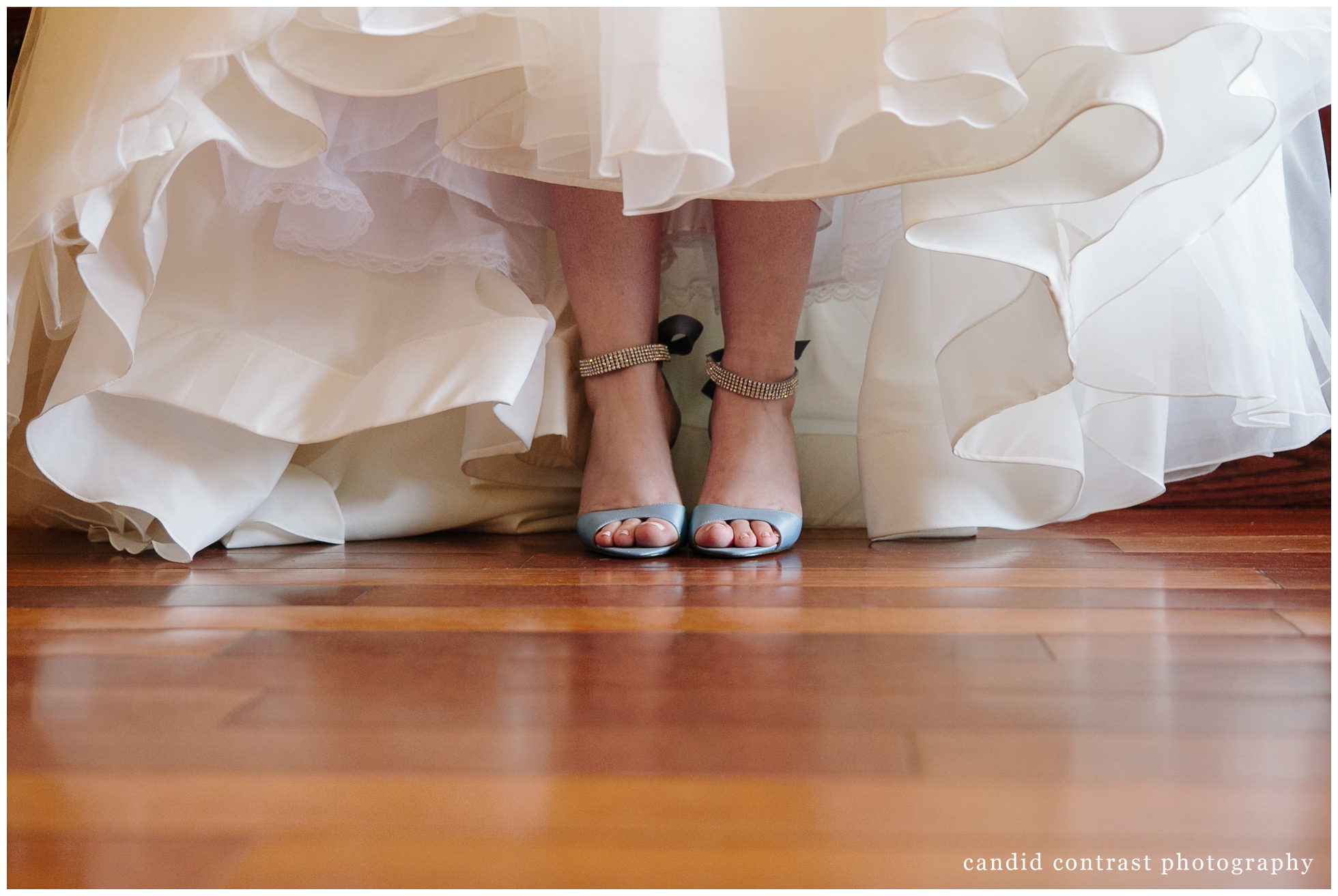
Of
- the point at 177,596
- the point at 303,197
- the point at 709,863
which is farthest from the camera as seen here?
the point at 303,197

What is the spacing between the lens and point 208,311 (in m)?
0.80

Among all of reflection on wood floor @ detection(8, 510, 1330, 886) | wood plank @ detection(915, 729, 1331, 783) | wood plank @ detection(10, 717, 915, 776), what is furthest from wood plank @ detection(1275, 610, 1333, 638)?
wood plank @ detection(10, 717, 915, 776)

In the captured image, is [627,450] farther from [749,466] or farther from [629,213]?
[629,213]

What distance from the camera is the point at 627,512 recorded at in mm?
803

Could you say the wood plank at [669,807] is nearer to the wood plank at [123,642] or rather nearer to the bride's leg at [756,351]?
the wood plank at [123,642]

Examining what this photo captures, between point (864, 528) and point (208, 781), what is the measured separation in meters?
0.72

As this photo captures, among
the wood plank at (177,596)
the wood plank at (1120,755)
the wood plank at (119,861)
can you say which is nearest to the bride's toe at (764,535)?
the wood plank at (177,596)

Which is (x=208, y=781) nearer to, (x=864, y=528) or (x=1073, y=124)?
(x=1073, y=124)

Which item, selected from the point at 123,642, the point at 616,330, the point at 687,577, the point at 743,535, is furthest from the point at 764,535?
the point at 123,642

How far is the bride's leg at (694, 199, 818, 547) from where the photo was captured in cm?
81

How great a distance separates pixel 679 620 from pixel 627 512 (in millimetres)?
269

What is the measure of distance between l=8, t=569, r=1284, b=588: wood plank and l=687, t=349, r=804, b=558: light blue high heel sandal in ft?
0.15

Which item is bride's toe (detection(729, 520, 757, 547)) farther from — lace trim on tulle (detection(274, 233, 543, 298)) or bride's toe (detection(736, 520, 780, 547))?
lace trim on tulle (detection(274, 233, 543, 298))

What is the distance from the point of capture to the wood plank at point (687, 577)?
636mm
